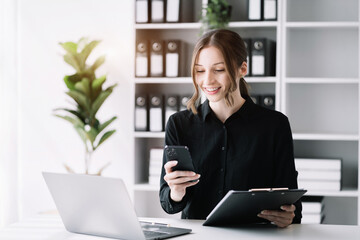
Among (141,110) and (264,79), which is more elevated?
(264,79)

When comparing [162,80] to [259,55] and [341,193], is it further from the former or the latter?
[341,193]

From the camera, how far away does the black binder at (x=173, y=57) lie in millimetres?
3758

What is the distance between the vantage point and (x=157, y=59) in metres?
3.77

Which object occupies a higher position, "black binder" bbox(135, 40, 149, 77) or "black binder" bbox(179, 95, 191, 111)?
"black binder" bbox(135, 40, 149, 77)

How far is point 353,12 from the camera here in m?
3.83

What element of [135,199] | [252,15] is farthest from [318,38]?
[135,199]

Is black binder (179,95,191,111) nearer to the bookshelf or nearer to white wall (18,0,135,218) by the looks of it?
the bookshelf

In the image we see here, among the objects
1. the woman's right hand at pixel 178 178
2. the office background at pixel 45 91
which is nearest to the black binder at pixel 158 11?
the office background at pixel 45 91

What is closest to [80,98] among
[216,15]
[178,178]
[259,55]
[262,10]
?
[216,15]

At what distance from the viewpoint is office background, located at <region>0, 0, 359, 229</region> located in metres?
3.85

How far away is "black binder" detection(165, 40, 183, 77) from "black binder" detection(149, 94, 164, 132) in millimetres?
183

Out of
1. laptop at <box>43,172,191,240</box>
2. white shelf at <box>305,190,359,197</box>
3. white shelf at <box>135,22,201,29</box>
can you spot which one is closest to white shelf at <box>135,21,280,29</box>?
white shelf at <box>135,22,201,29</box>

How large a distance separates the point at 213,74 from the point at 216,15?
5.67 feet

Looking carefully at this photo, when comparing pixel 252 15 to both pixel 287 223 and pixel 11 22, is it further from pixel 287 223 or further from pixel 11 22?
pixel 287 223
